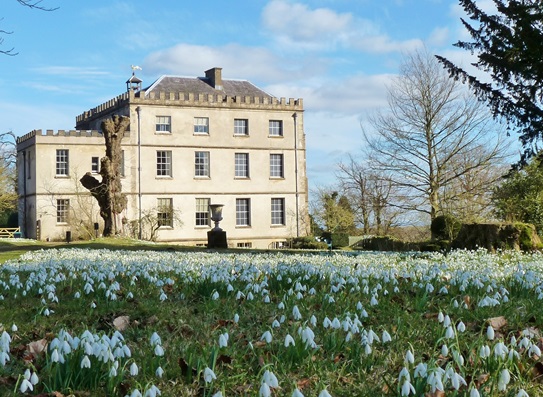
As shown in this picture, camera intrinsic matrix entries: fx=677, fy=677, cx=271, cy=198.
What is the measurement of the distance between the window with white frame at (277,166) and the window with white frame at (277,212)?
1.90m

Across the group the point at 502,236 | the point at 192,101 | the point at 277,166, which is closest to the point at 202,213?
the point at 277,166

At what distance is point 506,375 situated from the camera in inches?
135

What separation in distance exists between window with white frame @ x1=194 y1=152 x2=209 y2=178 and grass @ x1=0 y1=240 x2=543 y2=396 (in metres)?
39.3

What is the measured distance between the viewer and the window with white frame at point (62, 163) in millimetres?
45625

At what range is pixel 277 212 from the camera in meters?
50.6

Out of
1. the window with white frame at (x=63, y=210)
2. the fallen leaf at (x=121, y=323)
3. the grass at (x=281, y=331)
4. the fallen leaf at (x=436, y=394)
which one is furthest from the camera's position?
the window with white frame at (x=63, y=210)

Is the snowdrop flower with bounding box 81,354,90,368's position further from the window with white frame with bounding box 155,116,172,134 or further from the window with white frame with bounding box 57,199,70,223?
the window with white frame with bounding box 155,116,172,134

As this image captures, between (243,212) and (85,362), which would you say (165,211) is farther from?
(85,362)

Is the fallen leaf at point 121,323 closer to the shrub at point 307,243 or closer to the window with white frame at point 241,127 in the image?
the shrub at point 307,243

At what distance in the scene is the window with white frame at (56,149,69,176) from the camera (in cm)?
4562

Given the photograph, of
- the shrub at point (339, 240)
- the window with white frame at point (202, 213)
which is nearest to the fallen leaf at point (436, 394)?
the shrub at point (339, 240)

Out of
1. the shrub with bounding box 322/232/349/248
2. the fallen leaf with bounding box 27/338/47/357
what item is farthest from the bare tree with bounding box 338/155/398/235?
the fallen leaf with bounding box 27/338/47/357

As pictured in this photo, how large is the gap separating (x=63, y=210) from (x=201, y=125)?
1136 centimetres

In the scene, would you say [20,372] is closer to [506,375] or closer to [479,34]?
[506,375]
